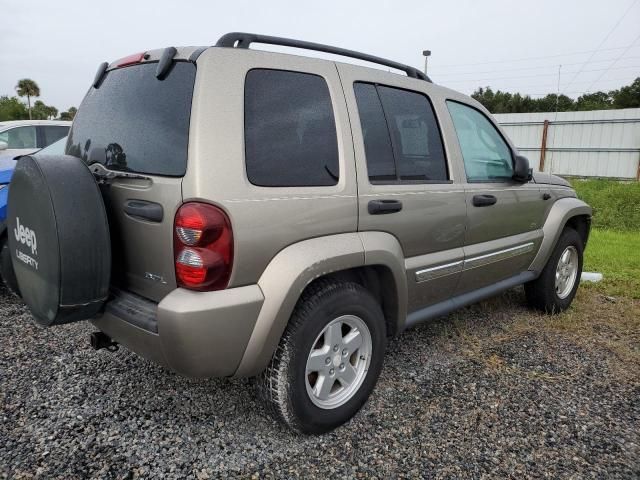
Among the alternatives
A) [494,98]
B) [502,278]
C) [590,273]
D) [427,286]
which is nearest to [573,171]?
[590,273]

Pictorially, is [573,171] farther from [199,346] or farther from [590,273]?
[199,346]

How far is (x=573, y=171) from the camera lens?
16.4 metres

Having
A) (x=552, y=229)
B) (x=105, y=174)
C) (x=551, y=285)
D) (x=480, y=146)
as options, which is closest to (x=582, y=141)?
(x=551, y=285)

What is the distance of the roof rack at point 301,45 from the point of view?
220 centimetres

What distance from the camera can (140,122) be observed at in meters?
2.21

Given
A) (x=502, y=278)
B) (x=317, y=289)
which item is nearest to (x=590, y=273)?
(x=502, y=278)

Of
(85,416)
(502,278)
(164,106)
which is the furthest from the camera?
(502,278)

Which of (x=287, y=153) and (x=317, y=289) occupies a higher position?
(x=287, y=153)

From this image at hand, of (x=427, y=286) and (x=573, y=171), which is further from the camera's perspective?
(x=573, y=171)

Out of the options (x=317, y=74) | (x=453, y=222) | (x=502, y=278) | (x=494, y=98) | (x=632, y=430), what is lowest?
(x=632, y=430)

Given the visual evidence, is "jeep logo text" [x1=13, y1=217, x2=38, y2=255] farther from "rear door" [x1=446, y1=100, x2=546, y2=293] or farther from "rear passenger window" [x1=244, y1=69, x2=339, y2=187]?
"rear door" [x1=446, y1=100, x2=546, y2=293]

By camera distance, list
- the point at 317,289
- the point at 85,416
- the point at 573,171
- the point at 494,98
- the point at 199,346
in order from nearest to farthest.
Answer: the point at 199,346 < the point at 317,289 < the point at 85,416 < the point at 573,171 < the point at 494,98

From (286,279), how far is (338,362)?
664 millimetres

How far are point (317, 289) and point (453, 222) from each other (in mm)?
1132
